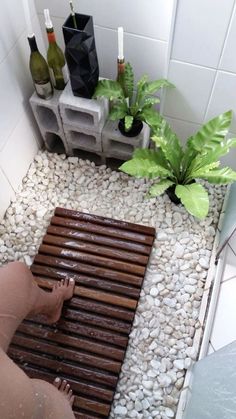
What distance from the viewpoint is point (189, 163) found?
1.53 meters

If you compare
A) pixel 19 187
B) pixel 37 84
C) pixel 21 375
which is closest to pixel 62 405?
pixel 21 375

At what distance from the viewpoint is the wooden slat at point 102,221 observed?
5.37ft

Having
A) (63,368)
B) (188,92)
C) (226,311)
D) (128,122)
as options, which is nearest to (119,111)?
(128,122)

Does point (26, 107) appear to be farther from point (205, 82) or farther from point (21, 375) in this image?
point (21, 375)

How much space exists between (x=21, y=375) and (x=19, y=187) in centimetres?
114

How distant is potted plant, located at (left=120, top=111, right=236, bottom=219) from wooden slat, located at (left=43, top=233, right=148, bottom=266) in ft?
1.02

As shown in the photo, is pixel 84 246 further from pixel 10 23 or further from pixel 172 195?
pixel 10 23

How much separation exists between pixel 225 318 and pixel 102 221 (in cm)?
70

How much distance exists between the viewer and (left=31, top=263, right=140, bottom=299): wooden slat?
1.51m

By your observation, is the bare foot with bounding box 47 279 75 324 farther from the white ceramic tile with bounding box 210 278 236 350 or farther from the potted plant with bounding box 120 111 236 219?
the white ceramic tile with bounding box 210 278 236 350

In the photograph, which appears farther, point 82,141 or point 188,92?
point 82,141

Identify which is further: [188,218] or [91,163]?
[91,163]

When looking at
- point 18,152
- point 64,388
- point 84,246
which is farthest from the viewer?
point 18,152

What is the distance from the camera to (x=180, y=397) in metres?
1.33
